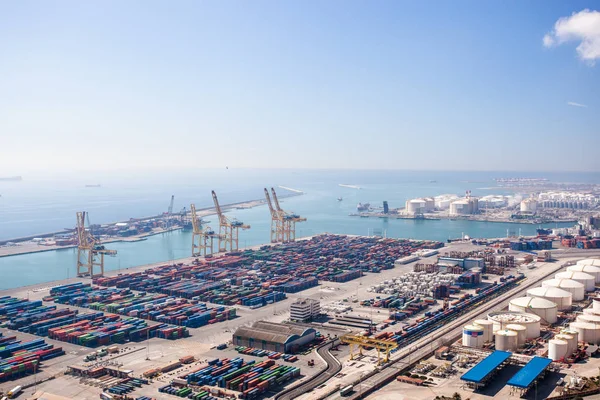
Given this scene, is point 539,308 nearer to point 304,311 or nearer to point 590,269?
point 304,311

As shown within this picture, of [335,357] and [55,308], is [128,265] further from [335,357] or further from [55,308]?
[335,357]

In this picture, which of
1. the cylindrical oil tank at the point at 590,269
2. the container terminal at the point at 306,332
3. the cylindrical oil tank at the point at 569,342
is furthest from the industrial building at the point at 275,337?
the cylindrical oil tank at the point at 590,269

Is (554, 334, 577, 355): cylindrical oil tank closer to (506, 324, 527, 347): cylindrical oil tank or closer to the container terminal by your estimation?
the container terminal

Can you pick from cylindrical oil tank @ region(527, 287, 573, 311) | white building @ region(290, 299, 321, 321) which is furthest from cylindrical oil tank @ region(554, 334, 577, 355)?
white building @ region(290, 299, 321, 321)

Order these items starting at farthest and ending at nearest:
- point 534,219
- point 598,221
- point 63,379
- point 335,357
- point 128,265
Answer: point 534,219 → point 598,221 → point 128,265 → point 335,357 → point 63,379

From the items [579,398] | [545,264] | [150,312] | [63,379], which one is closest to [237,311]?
[150,312]

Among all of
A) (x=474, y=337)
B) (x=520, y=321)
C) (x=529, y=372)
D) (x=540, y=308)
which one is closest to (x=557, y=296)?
(x=540, y=308)
